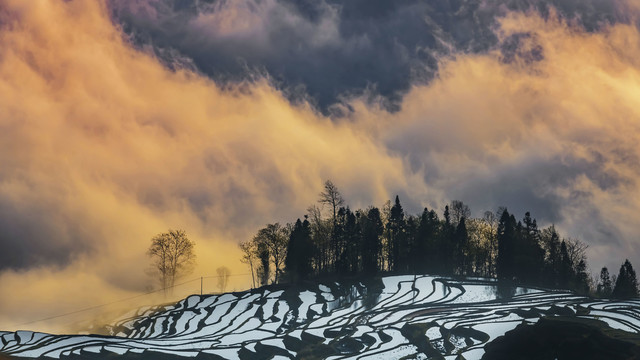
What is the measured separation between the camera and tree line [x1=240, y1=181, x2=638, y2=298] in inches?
5325

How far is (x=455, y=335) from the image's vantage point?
84.9 m

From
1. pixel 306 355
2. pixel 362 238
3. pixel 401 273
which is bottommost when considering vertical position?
pixel 306 355

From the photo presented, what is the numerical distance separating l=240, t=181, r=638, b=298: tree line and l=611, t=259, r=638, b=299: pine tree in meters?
0.25

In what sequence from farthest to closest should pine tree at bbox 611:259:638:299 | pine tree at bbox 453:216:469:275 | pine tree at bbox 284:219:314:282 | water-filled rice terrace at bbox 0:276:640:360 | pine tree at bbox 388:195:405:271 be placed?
pine tree at bbox 388:195:405:271 → pine tree at bbox 453:216:469:275 → pine tree at bbox 284:219:314:282 → pine tree at bbox 611:259:638:299 → water-filled rice terrace at bbox 0:276:640:360

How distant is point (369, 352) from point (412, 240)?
2689 inches

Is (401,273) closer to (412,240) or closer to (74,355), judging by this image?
(412,240)

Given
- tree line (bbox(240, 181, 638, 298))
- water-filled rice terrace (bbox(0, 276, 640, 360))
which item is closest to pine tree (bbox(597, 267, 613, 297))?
tree line (bbox(240, 181, 638, 298))

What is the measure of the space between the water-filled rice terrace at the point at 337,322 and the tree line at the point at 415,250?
44.9 feet

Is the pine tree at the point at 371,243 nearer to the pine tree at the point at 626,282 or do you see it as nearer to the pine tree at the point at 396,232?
the pine tree at the point at 396,232

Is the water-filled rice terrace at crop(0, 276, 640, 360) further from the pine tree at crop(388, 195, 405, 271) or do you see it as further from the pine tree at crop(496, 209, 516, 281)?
the pine tree at crop(388, 195, 405, 271)

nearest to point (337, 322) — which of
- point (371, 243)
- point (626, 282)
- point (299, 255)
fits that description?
point (299, 255)

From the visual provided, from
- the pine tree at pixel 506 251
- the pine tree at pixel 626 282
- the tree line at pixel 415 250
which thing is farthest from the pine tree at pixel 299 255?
the pine tree at pixel 626 282

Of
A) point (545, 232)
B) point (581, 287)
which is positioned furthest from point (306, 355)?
point (545, 232)

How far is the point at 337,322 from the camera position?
99.4 m
